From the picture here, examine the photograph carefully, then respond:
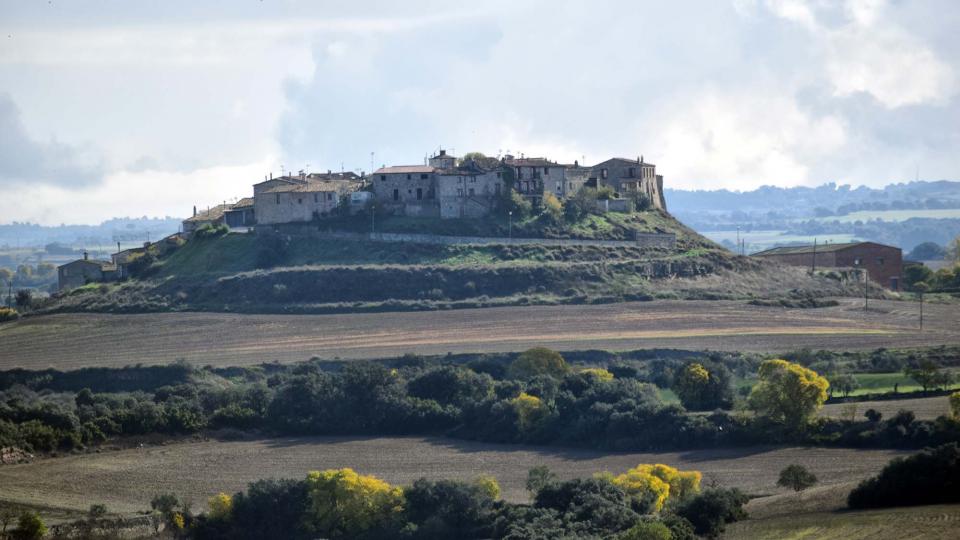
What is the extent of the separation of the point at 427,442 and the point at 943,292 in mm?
51274

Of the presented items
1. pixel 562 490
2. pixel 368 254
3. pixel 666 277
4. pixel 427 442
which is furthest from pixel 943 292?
pixel 562 490

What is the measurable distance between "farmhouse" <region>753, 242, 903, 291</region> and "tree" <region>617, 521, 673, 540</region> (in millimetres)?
68676

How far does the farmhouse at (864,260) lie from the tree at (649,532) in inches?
2704

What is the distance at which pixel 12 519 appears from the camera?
52.5m

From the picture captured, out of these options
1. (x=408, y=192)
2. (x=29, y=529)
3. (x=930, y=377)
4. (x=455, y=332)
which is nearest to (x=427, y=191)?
Result: (x=408, y=192)

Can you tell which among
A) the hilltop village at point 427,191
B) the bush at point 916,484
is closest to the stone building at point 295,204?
the hilltop village at point 427,191

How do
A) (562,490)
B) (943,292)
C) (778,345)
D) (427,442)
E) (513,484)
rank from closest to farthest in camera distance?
(562,490), (513,484), (427,442), (778,345), (943,292)

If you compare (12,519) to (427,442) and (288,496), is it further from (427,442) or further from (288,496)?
(427,442)

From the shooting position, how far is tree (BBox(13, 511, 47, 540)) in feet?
162

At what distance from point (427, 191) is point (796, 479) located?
53.3 metres

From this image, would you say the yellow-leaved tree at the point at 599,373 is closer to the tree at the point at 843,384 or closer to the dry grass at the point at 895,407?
the tree at the point at 843,384

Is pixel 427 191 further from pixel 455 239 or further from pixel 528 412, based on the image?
pixel 528 412

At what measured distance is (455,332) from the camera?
86250 mm

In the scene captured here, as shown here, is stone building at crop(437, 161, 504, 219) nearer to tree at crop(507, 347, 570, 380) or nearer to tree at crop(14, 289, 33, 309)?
tree at crop(14, 289, 33, 309)
